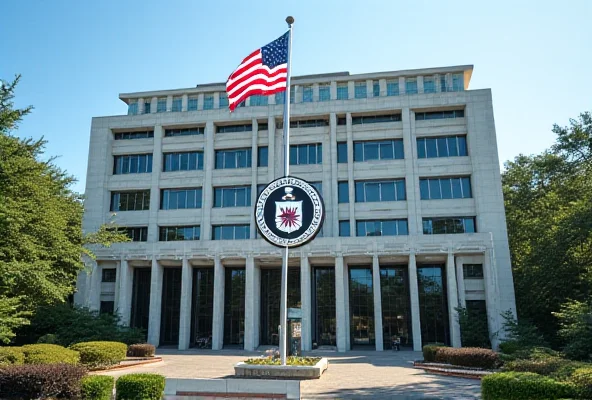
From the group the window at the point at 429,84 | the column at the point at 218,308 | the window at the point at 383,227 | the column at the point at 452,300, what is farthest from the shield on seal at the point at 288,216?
the window at the point at 429,84

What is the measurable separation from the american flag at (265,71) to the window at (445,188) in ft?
75.6

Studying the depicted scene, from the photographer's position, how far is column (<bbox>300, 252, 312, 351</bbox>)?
1428 inches

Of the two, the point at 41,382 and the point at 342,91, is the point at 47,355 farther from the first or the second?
the point at 342,91

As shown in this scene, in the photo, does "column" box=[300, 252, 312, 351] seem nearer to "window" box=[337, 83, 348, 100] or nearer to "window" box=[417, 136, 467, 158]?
"window" box=[417, 136, 467, 158]

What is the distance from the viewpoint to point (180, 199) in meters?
43.7

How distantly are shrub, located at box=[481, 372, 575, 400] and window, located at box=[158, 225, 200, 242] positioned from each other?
3259cm

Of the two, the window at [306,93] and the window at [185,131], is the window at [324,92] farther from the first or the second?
the window at [185,131]

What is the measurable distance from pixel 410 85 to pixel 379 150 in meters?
7.47

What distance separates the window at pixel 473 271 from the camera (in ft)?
124

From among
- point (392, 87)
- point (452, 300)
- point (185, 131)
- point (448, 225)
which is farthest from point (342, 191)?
point (185, 131)

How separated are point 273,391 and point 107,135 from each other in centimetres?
3807

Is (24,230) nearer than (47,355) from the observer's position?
No

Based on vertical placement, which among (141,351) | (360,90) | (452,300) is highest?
(360,90)

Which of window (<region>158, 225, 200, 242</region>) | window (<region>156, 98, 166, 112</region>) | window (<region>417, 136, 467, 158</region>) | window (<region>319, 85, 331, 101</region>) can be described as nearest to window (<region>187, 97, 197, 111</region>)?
window (<region>156, 98, 166, 112</region>)
